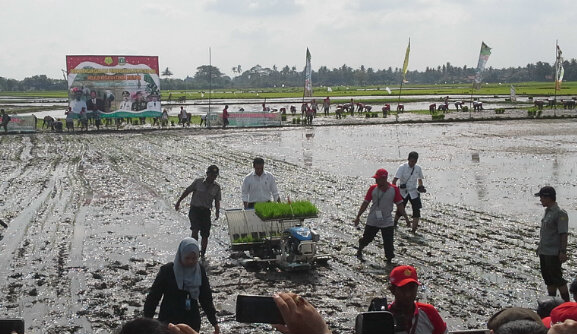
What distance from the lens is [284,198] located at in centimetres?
1598

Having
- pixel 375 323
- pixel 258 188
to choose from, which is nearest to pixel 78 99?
pixel 258 188

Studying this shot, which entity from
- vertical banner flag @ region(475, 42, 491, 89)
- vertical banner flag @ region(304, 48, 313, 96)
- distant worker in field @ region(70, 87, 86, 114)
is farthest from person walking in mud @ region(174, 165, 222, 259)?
vertical banner flag @ region(304, 48, 313, 96)

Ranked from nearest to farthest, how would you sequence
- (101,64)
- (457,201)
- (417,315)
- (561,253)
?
(417,315), (561,253), (457,201), (101,64)

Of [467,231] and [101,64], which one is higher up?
[101,64]

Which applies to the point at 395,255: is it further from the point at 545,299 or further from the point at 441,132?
the point at 441,132

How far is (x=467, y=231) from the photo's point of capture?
12.4 metres

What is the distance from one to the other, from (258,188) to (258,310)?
807 centimetres

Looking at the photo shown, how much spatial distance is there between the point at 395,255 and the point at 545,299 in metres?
6.18

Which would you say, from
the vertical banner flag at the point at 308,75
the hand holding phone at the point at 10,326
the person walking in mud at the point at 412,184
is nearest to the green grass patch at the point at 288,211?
the person walking in mud at the point at 412,184

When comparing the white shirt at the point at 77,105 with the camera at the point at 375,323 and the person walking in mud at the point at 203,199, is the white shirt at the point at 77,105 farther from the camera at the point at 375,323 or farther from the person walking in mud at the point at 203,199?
the camera at the point at 375,323

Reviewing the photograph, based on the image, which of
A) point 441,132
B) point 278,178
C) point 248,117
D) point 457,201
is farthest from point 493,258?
point 248,117

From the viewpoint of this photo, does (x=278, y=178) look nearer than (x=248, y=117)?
Yes

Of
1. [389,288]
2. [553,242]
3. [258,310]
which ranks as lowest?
[553,242]

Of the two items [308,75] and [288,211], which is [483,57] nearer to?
[308,75]
